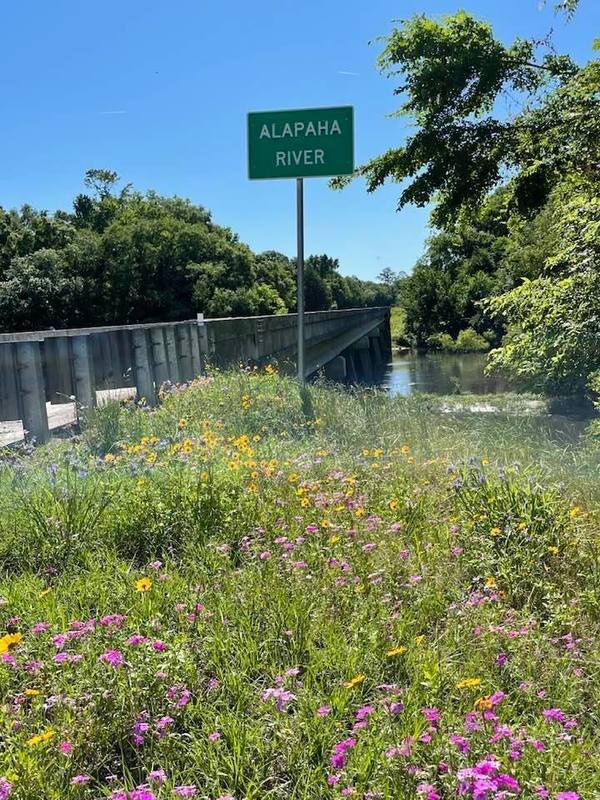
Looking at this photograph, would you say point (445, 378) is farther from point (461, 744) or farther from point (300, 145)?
point (461, 744)

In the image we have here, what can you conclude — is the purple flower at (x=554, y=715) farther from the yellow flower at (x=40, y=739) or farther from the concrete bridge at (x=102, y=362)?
the concrete bridge at (x=102, y=362)

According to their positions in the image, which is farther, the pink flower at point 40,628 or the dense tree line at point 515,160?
the dense tree line at point 515,160

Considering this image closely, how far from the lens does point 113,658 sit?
2.18 metres

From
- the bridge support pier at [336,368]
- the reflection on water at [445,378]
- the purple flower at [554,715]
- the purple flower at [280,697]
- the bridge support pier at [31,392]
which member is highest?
the bridge support pier at [31,392]

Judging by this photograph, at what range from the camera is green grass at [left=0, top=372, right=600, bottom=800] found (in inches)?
76.0

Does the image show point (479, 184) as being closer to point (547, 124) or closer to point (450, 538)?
point (547, 124)

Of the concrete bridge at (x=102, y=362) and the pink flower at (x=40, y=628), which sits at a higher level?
the concrete bridge at (x=102, y=362)

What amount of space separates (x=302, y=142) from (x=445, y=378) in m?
34.8

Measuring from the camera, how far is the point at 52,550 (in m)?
3.32

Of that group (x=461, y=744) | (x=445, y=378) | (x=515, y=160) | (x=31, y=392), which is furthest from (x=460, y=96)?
(x=445, y=378)

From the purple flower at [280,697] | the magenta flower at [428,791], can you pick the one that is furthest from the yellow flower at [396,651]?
the magenta flower at [428,791]

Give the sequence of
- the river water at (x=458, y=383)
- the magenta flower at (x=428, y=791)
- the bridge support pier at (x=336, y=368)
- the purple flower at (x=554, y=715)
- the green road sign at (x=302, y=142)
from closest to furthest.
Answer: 1. the magenta flower at (x=428, y=791)
2. the purple flower at (x=554, y=715)
3. the green road sign at (x=302, y=142)
4. the river water at (x=458, y=383)
5. the bridge support pier at (x=336, y=368)

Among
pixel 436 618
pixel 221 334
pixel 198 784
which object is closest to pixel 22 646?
A: pixel 198 784

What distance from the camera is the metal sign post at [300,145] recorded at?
7.99 meters
